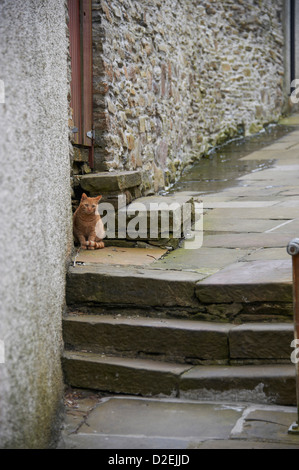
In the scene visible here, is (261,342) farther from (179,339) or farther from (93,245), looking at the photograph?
(93,245)

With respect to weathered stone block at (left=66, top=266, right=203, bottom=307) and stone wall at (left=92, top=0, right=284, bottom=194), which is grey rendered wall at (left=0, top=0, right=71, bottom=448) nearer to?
weathered stone block at (left=66, top=266, right=203, bottom=307)

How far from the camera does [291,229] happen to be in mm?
4398

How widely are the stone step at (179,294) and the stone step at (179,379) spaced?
288 millimetres

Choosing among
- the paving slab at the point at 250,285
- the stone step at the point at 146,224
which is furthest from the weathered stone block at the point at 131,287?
the stone step at the point at 146,224

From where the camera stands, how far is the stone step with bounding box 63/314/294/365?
9.77 ft

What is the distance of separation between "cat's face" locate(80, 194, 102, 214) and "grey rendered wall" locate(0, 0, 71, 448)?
3.08 feet

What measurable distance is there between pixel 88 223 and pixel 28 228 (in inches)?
60.9

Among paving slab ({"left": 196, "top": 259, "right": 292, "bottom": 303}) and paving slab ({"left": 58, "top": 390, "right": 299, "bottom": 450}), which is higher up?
paving slab ({"left": 196, "top": 259, "right": 292, "bottom": 303})

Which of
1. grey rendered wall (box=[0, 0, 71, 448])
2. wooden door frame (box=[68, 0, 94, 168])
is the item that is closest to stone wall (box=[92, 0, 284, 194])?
wooden door frame (box=[68, 0, 94, 168])

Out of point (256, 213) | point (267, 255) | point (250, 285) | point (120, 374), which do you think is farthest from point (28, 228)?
point (256, 213)

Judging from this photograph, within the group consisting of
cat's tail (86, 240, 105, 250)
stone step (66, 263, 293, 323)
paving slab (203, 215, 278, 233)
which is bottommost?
stone step (66, 263, 293, 323)

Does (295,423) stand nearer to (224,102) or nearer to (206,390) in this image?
(206,390)

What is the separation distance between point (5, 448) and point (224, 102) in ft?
24.8

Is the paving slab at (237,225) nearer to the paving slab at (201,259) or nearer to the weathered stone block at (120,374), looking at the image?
the paving slab at (201,259)
